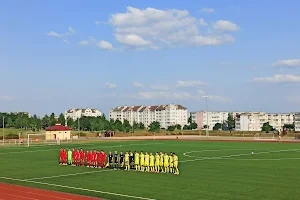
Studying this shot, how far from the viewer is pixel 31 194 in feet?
63.7

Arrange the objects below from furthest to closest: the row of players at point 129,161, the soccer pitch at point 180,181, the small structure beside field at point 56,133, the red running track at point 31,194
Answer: the small structure beside field at point 56,133, the row of players at point 129,161, the soccer pitch at point 180,181, the red running track at point 31,194

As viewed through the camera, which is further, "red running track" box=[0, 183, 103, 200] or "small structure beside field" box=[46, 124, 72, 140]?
"small structure beside field" box=[46, 124, 72, 140]

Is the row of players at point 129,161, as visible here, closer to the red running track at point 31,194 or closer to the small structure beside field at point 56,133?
the red running track at point 31,194

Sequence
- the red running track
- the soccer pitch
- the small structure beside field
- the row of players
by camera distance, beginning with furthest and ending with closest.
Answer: the small structure beside field < the row of players < the soccer pitch < the red running track

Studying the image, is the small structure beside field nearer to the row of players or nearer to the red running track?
the row of players

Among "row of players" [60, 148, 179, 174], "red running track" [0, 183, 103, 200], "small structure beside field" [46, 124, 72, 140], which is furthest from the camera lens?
"small structure beside field" [46, 124, 72, 140]

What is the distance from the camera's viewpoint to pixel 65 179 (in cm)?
2442

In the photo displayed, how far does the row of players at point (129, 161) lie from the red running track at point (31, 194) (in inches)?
342

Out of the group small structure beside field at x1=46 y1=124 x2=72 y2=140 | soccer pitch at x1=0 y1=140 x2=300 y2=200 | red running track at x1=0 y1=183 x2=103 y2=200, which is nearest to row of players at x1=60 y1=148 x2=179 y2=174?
soccer pitch at x1=0 y1=140 x2=300 y2=200

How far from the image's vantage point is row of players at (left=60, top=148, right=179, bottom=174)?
26.7 meters

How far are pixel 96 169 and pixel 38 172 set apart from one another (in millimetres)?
3910

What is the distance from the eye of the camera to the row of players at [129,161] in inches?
1050

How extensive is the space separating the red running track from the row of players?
8697mm

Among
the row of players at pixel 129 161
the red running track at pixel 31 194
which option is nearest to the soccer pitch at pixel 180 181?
the red running track at pixel 31 194
